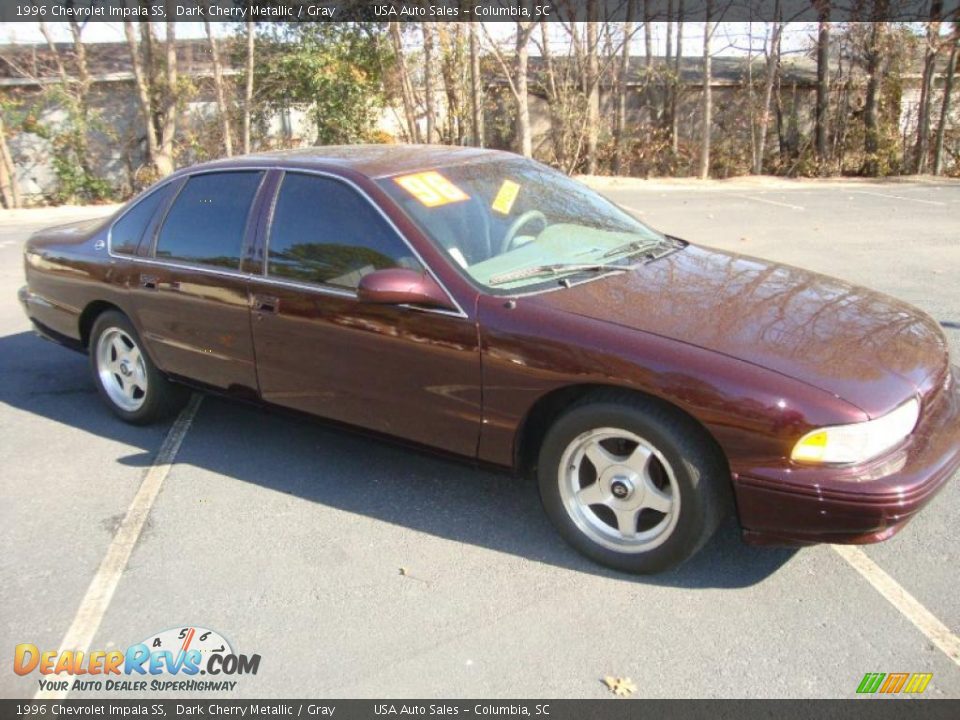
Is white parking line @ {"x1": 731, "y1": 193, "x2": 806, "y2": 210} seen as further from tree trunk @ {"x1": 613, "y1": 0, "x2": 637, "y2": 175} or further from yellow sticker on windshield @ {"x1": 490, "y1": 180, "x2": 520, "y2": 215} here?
yellow sticker on windshield @ {"x1": 490, "y1": 180, "x2": 520, "y2": 215}

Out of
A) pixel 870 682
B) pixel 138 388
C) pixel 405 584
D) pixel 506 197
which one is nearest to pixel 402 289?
pixel 506 197

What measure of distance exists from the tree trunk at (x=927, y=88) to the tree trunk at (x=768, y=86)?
3508 mm

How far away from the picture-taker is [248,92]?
790 inches

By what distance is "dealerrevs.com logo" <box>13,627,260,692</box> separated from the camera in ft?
9.17

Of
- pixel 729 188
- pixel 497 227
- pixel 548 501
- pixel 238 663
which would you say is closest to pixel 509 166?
pixel 497 227

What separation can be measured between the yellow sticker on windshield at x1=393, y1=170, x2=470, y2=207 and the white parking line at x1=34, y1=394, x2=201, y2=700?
1.95 metres

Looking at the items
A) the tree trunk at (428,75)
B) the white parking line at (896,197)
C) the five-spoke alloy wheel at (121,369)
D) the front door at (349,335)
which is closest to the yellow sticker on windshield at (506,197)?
the front door at (349,335)

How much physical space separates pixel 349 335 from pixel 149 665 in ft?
5.00

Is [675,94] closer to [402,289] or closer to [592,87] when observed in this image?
[592,87]

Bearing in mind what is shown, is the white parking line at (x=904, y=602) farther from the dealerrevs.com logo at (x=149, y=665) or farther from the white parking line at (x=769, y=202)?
the white parking line at (x=769, y=202)

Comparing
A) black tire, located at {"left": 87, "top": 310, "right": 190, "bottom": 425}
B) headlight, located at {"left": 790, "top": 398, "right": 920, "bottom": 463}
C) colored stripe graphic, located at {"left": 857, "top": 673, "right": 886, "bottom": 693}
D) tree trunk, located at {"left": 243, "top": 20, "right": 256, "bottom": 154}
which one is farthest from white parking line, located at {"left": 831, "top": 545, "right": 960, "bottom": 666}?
tree trunk, located at {"left": 243, "top": 20, "right": 256, "bottom": 154}

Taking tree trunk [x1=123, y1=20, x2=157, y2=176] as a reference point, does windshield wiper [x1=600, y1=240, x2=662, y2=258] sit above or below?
below

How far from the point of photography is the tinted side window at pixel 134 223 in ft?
15.4

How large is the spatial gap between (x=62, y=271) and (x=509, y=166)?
9.57 ft
